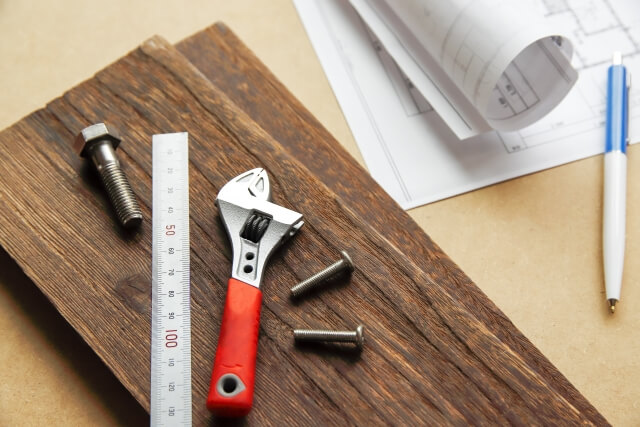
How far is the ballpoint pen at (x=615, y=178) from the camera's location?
80cm

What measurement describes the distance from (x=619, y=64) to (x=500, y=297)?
0.40 m

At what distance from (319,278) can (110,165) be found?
0.91 feet

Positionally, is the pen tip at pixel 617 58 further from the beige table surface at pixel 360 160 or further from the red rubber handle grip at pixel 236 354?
the red rubber handle grip at pixel 236 354

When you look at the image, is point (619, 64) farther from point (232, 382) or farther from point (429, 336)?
point (232, 382)

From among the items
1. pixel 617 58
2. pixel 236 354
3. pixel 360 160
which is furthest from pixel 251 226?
pixel 617 58

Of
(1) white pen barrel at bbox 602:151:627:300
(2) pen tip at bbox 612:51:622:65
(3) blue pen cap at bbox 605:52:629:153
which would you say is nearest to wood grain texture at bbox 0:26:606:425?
(1) white pen barrel at bbox 602:151:627:300

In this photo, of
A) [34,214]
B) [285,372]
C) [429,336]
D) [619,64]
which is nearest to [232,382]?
[285,372]

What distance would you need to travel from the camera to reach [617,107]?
2.89 feet

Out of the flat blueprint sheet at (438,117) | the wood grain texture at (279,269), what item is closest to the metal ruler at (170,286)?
the wood grain texture at (279,269)

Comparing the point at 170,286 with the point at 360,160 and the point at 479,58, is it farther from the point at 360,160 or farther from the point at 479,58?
the point at 479,58

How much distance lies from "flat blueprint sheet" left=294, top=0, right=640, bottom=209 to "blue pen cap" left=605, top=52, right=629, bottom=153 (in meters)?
0.03

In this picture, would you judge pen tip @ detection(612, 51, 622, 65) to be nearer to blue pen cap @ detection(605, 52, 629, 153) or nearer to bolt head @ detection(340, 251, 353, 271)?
blue pen cap @ detection(605, 52, 629, 153)

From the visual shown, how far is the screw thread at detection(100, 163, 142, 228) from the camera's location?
0.71 metres

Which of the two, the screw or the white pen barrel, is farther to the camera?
the white pen barrel
